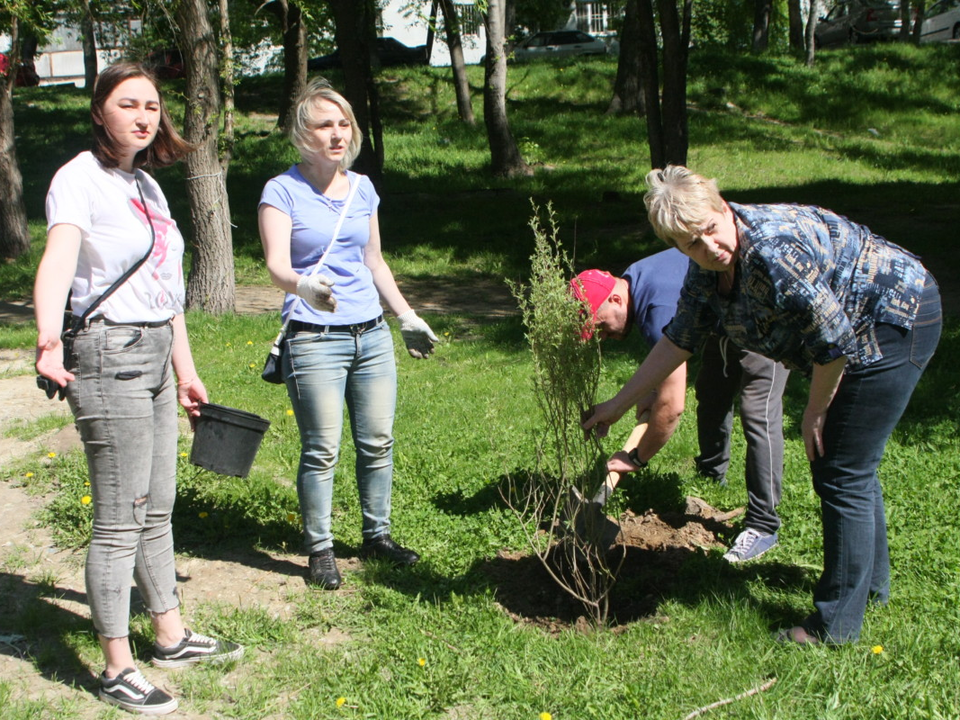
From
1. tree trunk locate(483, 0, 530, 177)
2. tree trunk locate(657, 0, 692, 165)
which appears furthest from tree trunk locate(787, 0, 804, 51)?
tree trunk locate(657, 0, 692, 165)

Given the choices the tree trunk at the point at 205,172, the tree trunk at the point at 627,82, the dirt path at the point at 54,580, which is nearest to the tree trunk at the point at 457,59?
the tree trunk at the point at 627,82

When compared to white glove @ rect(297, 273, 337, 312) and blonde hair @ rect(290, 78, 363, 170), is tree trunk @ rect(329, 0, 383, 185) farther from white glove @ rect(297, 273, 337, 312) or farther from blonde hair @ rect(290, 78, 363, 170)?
white glove @ rect(297, 273, 337, 312)

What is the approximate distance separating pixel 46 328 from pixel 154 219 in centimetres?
57

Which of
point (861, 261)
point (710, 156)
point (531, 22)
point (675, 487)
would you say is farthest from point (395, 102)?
point (861, 261)

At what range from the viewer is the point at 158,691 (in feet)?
9.88

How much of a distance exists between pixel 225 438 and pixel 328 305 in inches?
28.3

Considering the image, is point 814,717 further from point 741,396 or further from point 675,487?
point 675,487

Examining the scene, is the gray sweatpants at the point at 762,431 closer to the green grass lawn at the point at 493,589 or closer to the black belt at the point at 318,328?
the green grass lawn at the point at 493,589

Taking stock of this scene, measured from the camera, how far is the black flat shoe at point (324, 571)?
3.82m

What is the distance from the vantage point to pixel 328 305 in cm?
331

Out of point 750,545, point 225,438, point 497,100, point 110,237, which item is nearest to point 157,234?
point 110,237

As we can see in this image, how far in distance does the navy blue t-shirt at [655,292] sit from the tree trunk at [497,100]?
40.7 feet

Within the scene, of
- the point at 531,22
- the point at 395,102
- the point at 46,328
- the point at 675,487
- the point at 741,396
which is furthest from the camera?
the point at 531,22

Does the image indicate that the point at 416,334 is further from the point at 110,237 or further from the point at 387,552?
the point at 110,237
